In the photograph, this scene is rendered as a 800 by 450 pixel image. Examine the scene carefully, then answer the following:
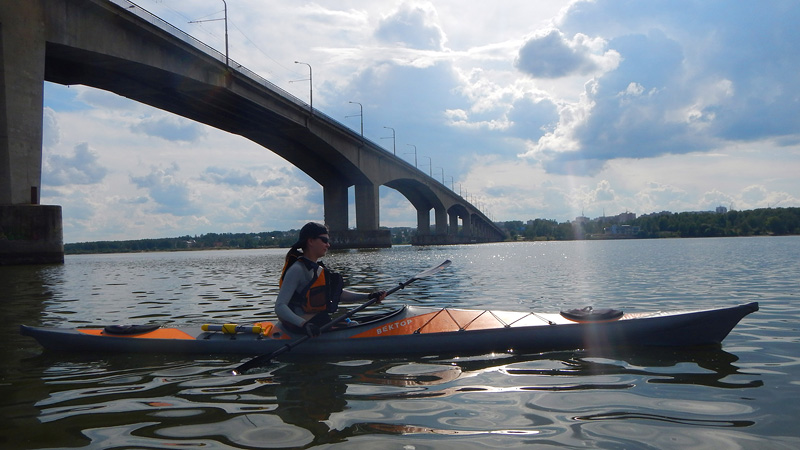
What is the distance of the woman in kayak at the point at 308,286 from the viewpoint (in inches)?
231

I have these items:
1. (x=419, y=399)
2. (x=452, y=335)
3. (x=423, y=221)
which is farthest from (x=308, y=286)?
(x=423, y=221)

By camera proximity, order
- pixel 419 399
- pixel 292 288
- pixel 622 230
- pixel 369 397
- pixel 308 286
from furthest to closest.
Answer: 1. pixel 622 230
2. pixel 308 286
3. pixel 292 288
4. pixel 369 397
5. pixel 419 399

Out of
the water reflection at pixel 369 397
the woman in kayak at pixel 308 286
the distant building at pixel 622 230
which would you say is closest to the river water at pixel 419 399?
the water reflection at pixel 369 397

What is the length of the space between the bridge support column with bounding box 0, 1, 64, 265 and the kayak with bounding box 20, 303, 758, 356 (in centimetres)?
1777

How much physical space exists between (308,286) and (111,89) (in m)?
27.9

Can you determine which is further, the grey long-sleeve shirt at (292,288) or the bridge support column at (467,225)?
the bridge support column at (467,225)

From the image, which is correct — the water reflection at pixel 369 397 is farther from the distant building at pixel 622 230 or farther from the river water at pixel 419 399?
the distant building at pixel 622 230

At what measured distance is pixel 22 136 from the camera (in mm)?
20922

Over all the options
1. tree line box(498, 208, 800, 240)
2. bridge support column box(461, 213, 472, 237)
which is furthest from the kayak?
tree line box(498, 208, 800, 240)

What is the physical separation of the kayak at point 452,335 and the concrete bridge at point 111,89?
18.1 metres

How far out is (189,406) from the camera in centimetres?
435

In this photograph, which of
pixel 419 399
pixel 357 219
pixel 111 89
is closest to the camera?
pixel 419 399

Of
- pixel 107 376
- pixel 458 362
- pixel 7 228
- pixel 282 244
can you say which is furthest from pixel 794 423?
pixel 282 244

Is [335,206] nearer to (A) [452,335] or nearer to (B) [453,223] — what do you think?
(B) [453,223]
